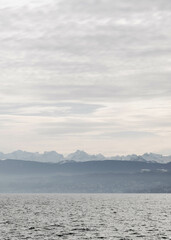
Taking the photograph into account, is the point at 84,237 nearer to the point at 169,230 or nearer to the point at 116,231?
the point at 116,231

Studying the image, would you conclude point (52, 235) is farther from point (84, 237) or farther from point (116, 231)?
point (116, 231)

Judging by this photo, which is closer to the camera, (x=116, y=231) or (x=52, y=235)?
(x=52, y=235)

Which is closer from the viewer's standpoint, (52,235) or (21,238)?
(21,238)

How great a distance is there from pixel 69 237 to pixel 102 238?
25.5 ft

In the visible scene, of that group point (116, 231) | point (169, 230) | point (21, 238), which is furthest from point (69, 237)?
point (169, 230)

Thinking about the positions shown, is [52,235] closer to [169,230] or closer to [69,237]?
[69,237]

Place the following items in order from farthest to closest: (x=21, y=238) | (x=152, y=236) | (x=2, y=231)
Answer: (x=2, y=231) → (x=152, y=236) → (x=21, y=238)

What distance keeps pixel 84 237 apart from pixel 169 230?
97.9 feet

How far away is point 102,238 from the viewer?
100m

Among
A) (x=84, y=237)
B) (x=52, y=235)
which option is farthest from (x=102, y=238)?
Answer: (x=52, y=235)

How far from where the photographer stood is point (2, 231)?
116 meters

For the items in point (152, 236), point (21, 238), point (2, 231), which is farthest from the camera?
point (2, 231)

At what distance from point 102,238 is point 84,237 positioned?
14.5 feet

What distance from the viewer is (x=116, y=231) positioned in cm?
11644
